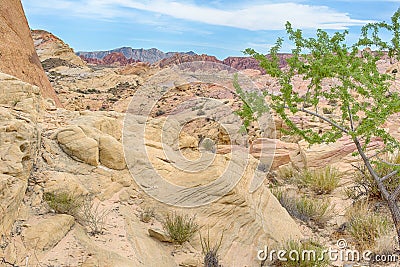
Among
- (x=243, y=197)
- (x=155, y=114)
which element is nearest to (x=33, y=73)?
(x=243, y=197)

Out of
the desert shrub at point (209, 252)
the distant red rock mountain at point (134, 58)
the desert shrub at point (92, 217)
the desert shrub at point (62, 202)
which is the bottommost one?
the desert shrub at point (209, 252)

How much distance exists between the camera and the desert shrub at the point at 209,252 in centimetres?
448

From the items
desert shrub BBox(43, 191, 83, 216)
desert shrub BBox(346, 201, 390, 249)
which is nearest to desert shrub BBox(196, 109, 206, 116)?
desert shrub BBox(346, 201, 390, 249)

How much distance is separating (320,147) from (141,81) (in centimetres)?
3122

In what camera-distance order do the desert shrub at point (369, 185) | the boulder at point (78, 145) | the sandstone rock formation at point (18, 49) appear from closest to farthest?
the boulder at point (78, 145), the desert shrub at point (369, 185), the sandstone rock formation at point (18, 49)

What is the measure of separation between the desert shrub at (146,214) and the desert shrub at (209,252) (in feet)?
2.41

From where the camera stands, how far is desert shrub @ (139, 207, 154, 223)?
509 centimetres

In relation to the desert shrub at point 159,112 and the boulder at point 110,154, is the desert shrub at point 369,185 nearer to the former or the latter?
the boulder at point 110,154

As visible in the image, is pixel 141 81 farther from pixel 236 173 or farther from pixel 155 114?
pixel 236 173

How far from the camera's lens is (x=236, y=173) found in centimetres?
595

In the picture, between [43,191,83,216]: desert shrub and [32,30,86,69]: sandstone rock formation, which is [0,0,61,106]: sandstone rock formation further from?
[32,30,86,69]: sandstone rock formation

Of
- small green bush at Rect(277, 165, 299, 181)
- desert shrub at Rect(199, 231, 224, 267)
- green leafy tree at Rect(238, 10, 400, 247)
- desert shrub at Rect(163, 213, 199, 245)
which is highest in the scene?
green leafy tree at Rect(238, 10, 400, 247)

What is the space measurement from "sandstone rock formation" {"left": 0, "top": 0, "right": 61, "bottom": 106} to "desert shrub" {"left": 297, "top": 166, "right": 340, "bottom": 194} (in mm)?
6412

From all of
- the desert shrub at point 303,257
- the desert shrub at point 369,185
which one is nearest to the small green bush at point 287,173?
the desert shrub at point 369,185
